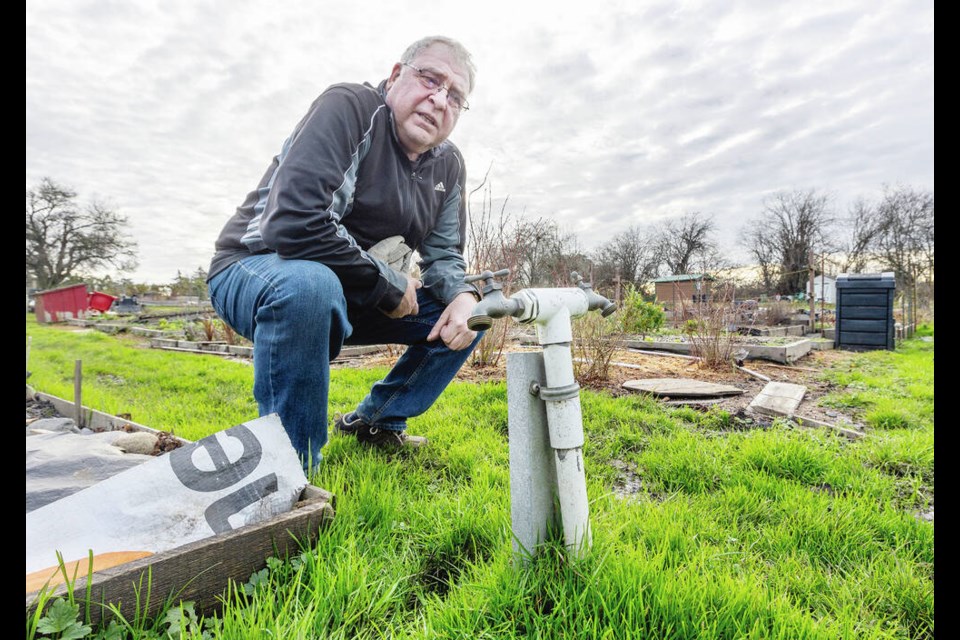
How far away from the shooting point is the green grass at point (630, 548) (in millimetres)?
955

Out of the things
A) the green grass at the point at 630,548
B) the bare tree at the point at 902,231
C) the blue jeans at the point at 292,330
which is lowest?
the green grass at the point at 630,548

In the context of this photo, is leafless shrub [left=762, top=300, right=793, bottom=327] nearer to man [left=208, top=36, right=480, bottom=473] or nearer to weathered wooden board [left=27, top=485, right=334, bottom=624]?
man [left=208, top=36, right=480, bottom=473]

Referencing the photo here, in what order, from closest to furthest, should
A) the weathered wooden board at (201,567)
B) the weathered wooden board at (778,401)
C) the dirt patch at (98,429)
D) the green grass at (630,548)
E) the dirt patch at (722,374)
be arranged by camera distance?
1. the weathered wooden board at (201,567)
2. the green grass at (630,548)
3. the dirt patch at (98,429)
4. the weathered wooden board at (778,401)
5. the dirt patch at (722,374)

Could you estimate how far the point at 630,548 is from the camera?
1.17 meters

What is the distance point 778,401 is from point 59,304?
89.4ft

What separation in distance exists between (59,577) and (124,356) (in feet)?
24.7

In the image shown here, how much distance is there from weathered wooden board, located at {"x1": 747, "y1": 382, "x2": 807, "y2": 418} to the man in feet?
7.90

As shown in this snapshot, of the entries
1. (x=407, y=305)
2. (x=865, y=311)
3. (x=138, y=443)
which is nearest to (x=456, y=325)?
(x=407, y=305)

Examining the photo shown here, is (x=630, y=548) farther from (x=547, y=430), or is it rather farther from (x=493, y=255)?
(x=493, y=255)

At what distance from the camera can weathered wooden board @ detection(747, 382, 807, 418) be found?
121 inches

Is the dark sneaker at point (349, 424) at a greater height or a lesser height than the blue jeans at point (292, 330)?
lesser

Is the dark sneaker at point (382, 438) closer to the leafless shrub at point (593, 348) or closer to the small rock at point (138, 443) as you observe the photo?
the small rock at point (138, 443)

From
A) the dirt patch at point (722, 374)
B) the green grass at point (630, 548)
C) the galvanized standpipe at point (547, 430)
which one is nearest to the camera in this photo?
the green grass at point (630, 548)

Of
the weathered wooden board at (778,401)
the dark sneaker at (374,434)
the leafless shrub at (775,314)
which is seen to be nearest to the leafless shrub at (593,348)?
the weathered wooden board at (778,401)
